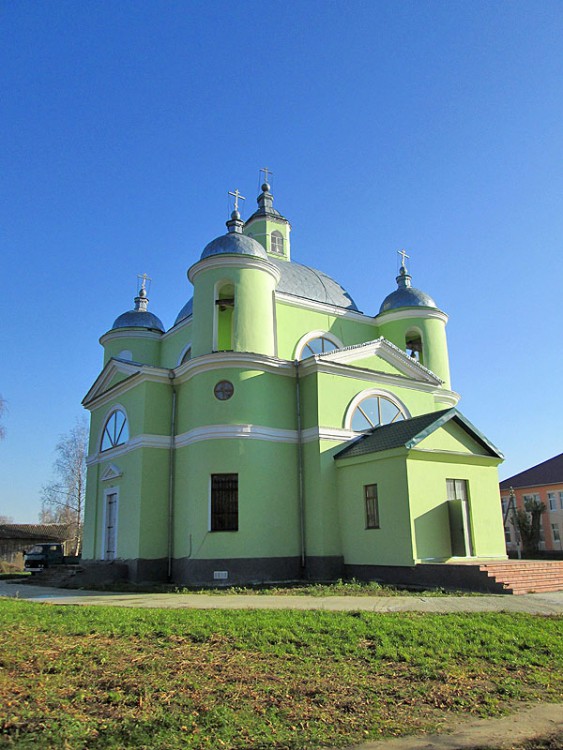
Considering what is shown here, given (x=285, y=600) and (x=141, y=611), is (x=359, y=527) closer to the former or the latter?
(x=285, y=600)

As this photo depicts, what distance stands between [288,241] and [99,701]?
76.2ft

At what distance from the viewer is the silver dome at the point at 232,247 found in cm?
2055

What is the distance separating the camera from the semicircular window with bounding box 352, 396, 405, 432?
65.4ft

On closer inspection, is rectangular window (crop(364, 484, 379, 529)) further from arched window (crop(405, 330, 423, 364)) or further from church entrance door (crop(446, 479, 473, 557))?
arched window (crop(405, 330, 423, 364))

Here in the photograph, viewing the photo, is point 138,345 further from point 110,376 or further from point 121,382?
point 121,382

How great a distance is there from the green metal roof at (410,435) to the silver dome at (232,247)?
6968mm

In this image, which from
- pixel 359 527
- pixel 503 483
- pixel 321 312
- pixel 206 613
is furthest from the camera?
pixel 503 483

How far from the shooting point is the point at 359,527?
57.8 feet

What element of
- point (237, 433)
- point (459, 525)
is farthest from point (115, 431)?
point (459, 525)

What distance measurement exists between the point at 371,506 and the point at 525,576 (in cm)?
435

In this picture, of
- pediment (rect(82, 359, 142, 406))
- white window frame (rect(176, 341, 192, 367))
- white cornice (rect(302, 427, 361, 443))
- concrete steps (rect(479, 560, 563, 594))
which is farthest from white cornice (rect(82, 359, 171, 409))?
concrete steps (rect(479, 560, 563, 594))

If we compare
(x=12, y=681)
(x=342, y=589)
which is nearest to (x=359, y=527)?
(x=342, y=589)

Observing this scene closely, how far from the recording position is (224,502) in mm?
18016

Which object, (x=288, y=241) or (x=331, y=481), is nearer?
(x=331, y=481)
